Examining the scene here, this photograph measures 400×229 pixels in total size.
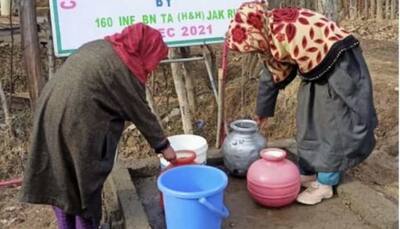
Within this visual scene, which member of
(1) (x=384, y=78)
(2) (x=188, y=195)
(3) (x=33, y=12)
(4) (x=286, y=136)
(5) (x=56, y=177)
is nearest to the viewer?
(2) (x=188, y=195)

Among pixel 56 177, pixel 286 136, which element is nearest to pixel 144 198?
pixel 56 177

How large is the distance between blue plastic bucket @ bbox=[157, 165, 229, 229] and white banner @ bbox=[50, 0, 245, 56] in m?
1.39

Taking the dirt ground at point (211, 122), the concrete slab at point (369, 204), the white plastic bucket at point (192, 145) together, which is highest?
the white plastic bucket at point (192, 145)

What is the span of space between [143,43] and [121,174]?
3.47 ft

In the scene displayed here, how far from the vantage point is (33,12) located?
3.67m

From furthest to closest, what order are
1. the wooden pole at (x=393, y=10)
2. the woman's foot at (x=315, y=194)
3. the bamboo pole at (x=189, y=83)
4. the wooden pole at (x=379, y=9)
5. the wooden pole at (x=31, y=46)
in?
the wooden pole at (x=379, y=9) → the wooden pole at (x=393, y=10) → the bamboo pole at (x=189, y=83) → the wooden pole at (x=31, y=46) → the woman's foot at (x=315, y=194)

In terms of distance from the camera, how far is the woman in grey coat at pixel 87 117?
8.55ft

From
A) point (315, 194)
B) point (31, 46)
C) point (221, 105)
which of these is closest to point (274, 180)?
point (315, 194)

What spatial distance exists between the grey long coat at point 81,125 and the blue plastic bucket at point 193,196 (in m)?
0.25

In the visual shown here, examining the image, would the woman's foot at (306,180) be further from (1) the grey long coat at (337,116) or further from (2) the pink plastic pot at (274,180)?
(2) the pink plastic pot at (274,180)

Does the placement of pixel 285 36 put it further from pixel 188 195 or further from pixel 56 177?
pixel 56 177

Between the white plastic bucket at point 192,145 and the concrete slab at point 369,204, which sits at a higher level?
the white plastic bucket at point 192,145

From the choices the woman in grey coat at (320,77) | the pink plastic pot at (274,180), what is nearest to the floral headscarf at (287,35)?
the woman in grey coat at (320,77)

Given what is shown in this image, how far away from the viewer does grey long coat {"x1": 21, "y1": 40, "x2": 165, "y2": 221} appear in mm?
2605
